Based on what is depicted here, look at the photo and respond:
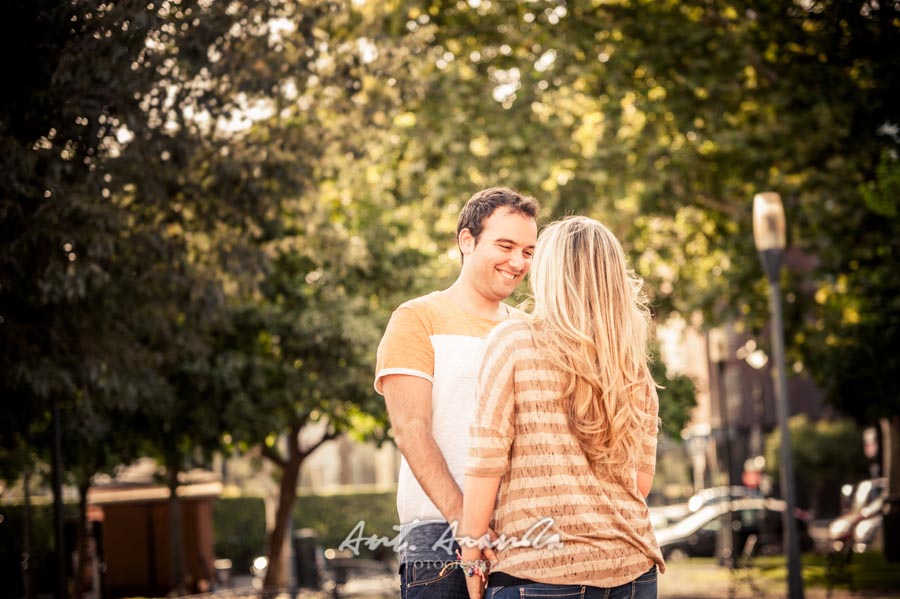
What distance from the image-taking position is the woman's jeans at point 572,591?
10.1ft

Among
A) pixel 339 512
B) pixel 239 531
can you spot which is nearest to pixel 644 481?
pixel 239 531

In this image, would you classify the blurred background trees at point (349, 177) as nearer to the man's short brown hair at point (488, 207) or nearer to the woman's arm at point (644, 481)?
the man's short brown hair at point (488, 207)

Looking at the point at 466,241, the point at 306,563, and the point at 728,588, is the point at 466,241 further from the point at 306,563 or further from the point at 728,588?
the point at 728,588

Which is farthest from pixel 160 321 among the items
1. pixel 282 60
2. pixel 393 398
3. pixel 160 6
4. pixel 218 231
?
pixel 393 398

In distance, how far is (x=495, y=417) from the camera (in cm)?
310

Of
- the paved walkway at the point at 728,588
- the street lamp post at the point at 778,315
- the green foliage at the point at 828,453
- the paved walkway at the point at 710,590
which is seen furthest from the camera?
the green foliage at the point at 828,453

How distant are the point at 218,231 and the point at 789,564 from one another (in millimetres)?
6929

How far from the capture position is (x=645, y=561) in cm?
319

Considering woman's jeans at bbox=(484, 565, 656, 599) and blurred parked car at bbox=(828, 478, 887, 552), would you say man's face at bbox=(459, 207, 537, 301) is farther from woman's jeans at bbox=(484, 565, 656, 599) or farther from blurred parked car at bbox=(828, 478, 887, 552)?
blurred parked car at bbox=(828, 478, 887, 552)

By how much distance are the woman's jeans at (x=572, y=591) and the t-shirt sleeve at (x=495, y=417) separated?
32 centimetres

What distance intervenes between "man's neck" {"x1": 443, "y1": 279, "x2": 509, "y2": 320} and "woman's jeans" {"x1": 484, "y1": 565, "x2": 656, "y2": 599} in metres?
1.00

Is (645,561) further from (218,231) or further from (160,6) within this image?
(218,231)

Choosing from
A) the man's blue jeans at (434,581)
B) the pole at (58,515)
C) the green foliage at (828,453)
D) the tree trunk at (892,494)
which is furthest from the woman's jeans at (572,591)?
the green foliage at (828,453)

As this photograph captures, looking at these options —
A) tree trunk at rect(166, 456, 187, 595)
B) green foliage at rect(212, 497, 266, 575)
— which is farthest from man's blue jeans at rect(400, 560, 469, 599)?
green foliage at rect(212, 497, 266, 575)
